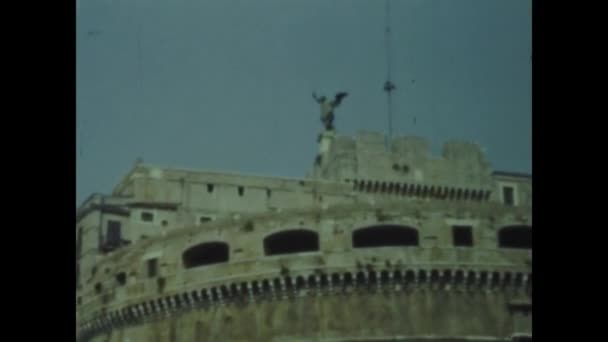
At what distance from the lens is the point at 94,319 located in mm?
24250

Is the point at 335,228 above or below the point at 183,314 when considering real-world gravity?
above

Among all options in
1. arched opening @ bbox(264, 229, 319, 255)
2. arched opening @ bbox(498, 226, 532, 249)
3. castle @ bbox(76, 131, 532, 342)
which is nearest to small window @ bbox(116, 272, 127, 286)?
castle @ bbox(76, 131, 532, 342)

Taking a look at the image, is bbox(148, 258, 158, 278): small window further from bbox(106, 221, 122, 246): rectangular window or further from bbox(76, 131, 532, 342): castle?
bbox(106, 221, 122, 246): rectangular window

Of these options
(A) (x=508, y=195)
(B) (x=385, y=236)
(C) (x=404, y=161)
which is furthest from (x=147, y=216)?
(A) (x=508, y=195)

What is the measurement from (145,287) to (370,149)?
9243 mm

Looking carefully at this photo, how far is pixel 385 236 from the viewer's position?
24562mm

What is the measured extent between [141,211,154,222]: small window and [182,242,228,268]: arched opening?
4.73 m

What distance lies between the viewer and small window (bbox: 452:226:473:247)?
2303cm

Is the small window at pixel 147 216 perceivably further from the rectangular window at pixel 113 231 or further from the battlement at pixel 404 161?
the battlement at pixel 404 161

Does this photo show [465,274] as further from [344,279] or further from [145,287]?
[145,287]

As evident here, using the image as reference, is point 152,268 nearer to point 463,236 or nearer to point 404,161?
point 463,236
